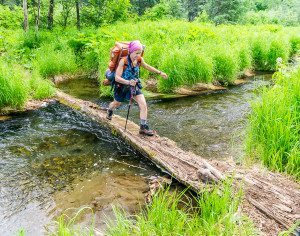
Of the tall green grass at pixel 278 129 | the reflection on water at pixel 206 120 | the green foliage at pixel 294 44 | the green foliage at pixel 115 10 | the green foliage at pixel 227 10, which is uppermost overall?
the green foliage at pixel 227 10

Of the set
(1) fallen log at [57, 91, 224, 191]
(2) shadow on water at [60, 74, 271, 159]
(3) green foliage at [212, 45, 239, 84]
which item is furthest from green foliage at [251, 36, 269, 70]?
(1) fallen log at [57, 91, 224, 191]

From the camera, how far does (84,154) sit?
6254 mm

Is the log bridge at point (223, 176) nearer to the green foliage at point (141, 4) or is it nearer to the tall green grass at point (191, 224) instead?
the tall green grass at point (191, 224)

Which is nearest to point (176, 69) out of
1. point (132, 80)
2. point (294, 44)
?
point (132, 80)

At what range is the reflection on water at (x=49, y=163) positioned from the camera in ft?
14.5

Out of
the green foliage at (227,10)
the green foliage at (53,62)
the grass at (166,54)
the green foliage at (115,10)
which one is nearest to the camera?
the grass at (166,54)

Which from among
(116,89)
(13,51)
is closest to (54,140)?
(116,89)

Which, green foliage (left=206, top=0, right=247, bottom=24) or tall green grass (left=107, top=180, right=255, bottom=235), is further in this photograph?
green foliage (left=206, top=0, right=247, bottom=24)

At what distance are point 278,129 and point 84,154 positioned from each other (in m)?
3.66

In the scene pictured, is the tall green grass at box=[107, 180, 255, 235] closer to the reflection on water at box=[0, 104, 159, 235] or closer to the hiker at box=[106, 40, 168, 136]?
the reflection on water at box=[0, 104, 159, 235]

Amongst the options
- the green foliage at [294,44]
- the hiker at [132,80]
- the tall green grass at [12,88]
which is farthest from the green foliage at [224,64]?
the green foliage at [294,44]

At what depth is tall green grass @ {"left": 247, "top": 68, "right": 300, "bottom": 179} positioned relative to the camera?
470 centimetres

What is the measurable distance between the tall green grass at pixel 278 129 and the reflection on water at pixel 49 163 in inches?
74.9

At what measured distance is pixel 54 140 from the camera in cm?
687
